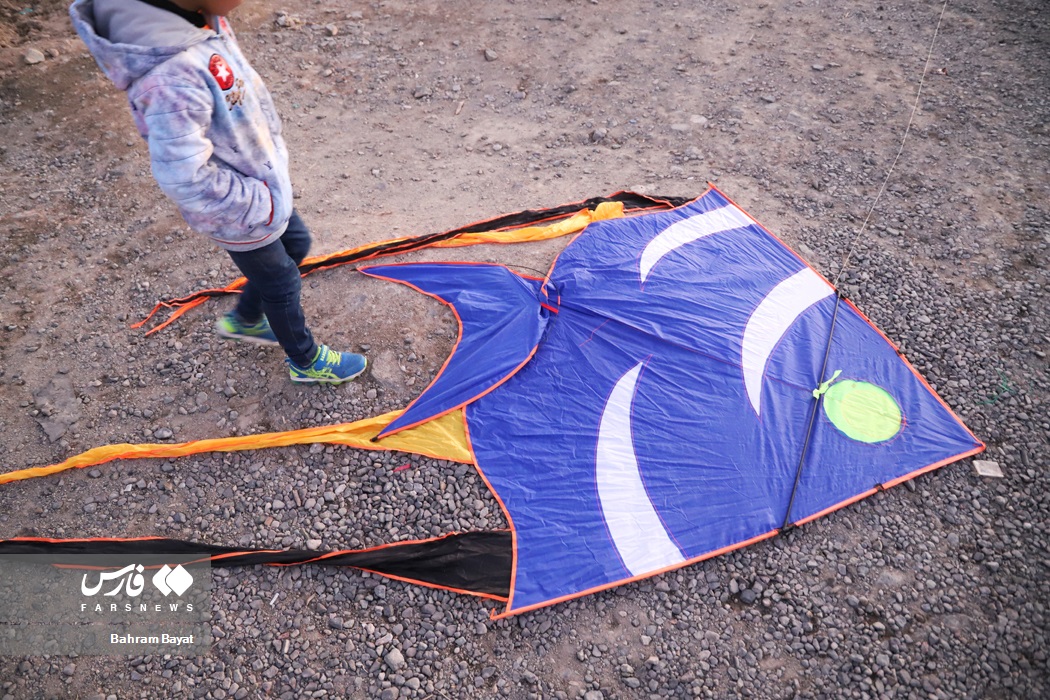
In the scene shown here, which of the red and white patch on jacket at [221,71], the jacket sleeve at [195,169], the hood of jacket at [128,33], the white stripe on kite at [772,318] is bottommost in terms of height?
the white stripe on kite at [772,318]

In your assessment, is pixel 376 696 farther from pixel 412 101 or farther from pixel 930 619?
pixel 412 101

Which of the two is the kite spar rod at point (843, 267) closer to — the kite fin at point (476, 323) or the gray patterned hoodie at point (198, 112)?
the kite fin at point (476, 323)

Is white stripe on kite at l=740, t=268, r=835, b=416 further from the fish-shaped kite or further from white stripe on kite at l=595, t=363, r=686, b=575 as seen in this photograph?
white stripe on kite at l=595, t=363, r=686, b=575

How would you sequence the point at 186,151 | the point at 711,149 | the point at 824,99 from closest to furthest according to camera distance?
the point at 186,151 < the point at 711,149 < the point at 824,99

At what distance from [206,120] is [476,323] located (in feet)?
5.50

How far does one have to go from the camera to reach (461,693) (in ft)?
7.55

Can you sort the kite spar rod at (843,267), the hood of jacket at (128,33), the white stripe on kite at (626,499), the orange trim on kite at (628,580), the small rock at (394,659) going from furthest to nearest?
the kite spar rod at (843,267), the white stripe on kite at (626,499), the orange trim on kite at (628,580), the small rock at (394,659), the hood of jacket at (128,33)

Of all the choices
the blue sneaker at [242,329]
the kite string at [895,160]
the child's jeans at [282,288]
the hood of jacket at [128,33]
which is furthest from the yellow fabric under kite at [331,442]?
the kite string at [895,160]

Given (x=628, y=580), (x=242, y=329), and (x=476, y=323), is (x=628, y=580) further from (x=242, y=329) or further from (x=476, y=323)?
(x=242, y=329)

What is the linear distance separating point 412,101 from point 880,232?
3.70 m

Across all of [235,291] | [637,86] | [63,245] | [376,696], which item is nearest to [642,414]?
[376,696]

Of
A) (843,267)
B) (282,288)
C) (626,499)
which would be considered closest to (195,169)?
(282,288)

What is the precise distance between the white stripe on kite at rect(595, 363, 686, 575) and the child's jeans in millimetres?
1487

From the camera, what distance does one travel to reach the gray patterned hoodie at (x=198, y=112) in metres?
1.90
